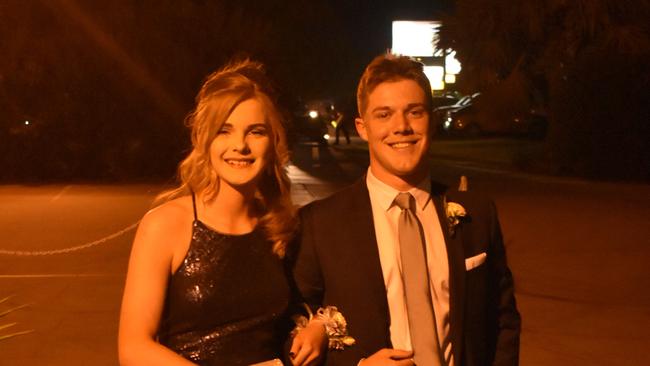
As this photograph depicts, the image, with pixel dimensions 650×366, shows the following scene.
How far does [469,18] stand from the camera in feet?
80.2

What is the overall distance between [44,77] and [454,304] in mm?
20330

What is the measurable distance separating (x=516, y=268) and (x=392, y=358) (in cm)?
803

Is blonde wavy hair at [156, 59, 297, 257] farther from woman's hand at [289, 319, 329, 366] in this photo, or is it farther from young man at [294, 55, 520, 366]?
woman's hand at [289, 319, 329, 366]

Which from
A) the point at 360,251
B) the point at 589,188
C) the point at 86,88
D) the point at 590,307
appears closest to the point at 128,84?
the point at 86,88

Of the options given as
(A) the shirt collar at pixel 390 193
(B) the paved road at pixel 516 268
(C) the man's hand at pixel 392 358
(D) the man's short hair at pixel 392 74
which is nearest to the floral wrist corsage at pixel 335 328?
(C) the man's hand at pixel 392 358

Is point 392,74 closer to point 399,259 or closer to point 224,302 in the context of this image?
point 399,259

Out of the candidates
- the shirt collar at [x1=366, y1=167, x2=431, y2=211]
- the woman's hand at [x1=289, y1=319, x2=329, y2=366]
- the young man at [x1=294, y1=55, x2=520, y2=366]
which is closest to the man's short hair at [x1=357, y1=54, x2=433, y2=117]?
the young man at [x1=294, y1=55, x2=520, y2=366]

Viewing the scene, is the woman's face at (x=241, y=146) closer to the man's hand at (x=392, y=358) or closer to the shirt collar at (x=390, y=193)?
the shirt collar at (x=390, y=193)

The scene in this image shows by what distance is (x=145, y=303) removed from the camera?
2615 mm

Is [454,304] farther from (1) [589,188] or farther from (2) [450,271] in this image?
(1) [589,188]

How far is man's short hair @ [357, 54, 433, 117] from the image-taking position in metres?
2.92

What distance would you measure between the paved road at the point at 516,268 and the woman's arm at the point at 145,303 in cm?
428

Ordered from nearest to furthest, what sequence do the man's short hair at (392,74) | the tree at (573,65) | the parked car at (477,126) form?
the man's short hair at (392,74) < the tree at (573,65) < the parked car at (477,126)

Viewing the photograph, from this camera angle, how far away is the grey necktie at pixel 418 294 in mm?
2701
